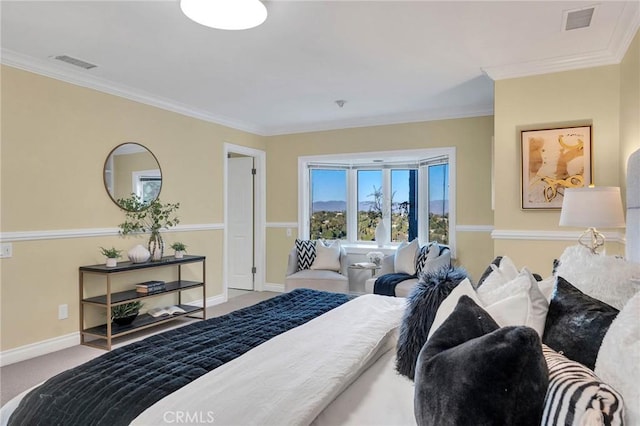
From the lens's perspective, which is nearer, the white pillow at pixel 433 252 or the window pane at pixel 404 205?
the white pillow at pixel 433 252

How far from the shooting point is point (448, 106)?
15.8 ft

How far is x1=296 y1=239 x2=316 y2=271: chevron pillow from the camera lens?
542 centimetres

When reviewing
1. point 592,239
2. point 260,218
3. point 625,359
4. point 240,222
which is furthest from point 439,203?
point 625,359

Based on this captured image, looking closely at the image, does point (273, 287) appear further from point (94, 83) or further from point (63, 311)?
point (94, 83)

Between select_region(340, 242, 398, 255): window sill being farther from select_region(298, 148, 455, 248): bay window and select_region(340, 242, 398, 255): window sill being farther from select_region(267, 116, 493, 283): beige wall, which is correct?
select_region(267, 116, 493, 283): beige wall

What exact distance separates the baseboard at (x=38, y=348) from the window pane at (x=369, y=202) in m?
4.04

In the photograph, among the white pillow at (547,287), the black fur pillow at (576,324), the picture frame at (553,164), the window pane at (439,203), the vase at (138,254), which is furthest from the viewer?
the window pane at (439,203)

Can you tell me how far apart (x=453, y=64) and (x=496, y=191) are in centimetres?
120

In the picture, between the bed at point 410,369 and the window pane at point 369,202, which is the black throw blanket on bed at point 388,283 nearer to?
the window pane at point 369,202

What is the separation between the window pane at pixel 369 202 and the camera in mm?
6199

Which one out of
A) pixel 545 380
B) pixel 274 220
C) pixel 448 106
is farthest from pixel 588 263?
pixel 274 220

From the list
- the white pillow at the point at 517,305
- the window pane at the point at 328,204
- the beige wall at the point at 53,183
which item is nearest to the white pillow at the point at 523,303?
the white pillow at the point at 517,305

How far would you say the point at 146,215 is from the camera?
14.3 feet

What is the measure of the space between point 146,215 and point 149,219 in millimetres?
69
